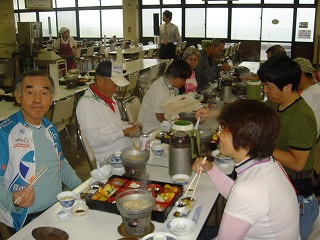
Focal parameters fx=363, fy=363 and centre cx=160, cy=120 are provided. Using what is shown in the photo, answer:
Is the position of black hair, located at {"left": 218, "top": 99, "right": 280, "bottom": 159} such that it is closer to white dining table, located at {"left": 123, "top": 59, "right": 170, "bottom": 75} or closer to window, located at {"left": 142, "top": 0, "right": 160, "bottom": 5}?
white dining table, located at {"left": 123, "top": 59, "right": 170, "bottom": 75}

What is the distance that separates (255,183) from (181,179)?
0.67m

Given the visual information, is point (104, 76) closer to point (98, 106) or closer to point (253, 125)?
point (98, 106)

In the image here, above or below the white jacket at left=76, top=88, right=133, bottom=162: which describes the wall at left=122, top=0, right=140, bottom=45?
above

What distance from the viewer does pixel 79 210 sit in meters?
1.60

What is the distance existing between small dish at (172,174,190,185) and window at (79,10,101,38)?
12901 mm

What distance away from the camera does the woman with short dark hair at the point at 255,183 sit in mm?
1243

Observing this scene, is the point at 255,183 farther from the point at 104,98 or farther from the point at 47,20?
the point at 47,20

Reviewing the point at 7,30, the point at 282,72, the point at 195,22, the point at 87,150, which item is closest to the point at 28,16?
the point at 7,30

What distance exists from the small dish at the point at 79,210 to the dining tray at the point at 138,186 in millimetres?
33

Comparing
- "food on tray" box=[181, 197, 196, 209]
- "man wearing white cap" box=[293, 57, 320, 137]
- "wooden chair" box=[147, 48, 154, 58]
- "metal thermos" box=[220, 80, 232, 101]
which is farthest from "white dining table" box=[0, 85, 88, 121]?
"wooden chair" box=[147, 48, 154, 58]

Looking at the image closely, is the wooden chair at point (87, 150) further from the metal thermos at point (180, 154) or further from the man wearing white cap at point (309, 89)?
the man wearing white cap at point (309, 89)

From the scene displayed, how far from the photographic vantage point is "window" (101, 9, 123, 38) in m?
13.6

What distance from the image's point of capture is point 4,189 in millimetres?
1740

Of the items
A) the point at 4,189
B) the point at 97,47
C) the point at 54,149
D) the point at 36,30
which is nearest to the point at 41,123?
the point at 54,149
